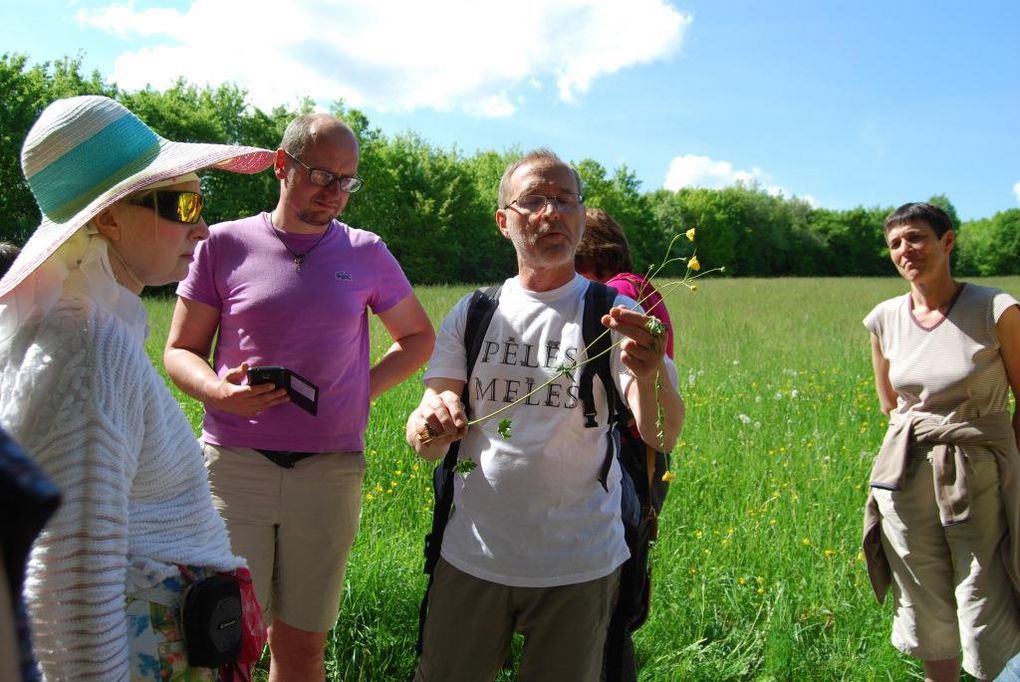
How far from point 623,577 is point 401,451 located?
302 cm

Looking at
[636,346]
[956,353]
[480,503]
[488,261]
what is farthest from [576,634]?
[488,261]

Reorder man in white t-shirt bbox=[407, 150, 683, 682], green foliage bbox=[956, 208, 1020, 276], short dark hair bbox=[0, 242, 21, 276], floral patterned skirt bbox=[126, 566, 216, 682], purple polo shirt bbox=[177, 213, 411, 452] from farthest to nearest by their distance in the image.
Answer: green foliage bbox=[956, 208, 1020, 276], purple polo shirt bbox=[177, 213, 411, 452], short dark hair bbox=[0, 242, 21, 276], man in white t-shirt bbox=[407, 150, 683, 682], floral patterned skirt bbox=[126, 566, 216, 682]

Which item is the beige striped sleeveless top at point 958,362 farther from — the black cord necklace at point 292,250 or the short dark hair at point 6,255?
the short dark hair at point 6,255

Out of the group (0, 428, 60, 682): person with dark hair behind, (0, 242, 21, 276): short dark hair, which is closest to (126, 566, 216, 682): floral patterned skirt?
(0, 428, 60, 682): person with dark hair behind

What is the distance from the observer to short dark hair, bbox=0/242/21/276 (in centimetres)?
256

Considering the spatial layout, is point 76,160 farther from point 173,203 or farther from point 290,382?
point 290,382

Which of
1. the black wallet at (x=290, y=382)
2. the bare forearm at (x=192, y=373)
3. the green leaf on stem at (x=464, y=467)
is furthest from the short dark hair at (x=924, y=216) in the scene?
the bare forearm at (x=192, y=373)

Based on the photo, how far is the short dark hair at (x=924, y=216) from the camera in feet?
11.4

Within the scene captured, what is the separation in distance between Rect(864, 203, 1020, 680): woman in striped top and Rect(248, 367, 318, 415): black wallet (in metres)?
2.42

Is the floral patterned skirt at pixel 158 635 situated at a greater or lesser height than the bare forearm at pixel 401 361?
lesser

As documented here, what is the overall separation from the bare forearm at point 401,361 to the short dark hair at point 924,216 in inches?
81.1

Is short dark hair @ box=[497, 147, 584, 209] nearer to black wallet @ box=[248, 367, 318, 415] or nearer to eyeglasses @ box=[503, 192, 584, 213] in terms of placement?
eyeglasses @ box=[503, 192, 584, 213]

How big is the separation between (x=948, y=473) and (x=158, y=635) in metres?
3.03

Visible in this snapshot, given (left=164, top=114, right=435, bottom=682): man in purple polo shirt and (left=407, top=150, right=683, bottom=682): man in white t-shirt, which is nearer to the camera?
(left=407, top=150, right=683, bottom=682): man in white t-shirt
